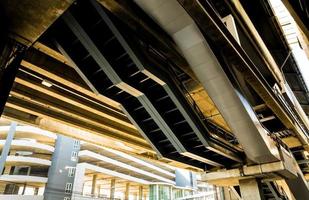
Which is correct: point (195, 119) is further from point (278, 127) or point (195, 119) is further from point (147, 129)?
point (278, 127)

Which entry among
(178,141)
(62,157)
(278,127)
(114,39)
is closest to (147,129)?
(178,141)

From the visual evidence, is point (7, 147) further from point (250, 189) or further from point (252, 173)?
point (252, 173)

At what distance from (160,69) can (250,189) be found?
623cm

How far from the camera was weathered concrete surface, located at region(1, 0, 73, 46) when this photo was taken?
3340 millimetres

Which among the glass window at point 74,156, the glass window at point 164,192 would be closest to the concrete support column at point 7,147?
the glass window at point 74,156

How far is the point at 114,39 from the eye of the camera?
15.9 feet

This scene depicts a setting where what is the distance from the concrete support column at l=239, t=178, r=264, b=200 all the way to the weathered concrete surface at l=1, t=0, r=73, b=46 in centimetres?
844

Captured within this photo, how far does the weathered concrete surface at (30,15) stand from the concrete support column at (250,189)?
844cm

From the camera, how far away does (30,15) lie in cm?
351

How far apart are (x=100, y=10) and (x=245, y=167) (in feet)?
23.1

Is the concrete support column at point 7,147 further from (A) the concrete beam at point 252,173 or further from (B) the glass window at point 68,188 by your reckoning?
(A) the concrete beam at point 252,173

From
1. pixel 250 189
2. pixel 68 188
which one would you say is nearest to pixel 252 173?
pixel 250 189

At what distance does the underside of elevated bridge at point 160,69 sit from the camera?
402cm

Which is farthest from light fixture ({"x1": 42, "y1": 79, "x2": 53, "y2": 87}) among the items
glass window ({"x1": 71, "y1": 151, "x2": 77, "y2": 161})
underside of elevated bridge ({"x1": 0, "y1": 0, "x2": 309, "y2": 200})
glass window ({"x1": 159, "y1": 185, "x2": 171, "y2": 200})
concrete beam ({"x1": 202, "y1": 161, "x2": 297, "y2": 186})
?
glass window ({"x1": 159, "y1": 185, "x2": 171, "y2": 200})
